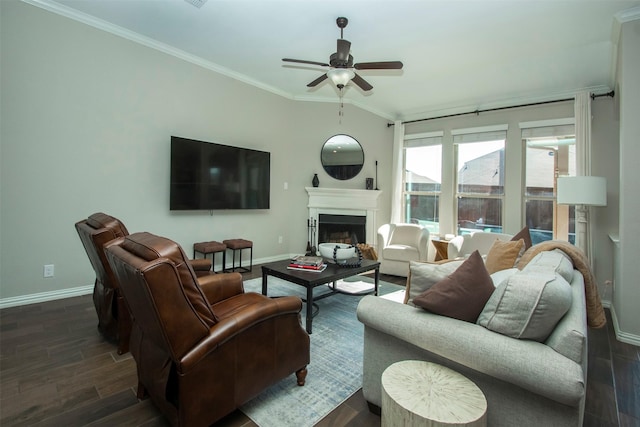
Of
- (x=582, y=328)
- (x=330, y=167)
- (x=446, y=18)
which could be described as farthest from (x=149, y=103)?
(x=582, y=328)

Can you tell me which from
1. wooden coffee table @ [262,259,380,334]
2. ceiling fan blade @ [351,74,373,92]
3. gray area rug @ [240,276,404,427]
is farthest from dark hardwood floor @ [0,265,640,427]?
ceiling fan blade @ [351,74,373,92]

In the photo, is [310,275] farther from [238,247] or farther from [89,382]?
[238,247]

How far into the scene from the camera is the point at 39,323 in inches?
102

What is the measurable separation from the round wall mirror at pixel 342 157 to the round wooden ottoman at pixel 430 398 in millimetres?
4530

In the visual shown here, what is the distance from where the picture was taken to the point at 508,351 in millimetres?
1139

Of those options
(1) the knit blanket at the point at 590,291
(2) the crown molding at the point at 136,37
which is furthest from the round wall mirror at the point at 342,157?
(1) the knit blanket at the point at 590,291

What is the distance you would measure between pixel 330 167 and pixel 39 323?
436 centimetres

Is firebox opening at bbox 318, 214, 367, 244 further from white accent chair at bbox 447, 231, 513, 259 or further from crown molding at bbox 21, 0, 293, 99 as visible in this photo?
crown molding at bbox 21, 0, 293, 99

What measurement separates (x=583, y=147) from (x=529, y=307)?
3.93 metres

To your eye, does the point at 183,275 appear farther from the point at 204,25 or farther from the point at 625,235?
the point at 625,235

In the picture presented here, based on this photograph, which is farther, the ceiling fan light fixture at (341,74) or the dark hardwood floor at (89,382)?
the ceiling fan light fixture at (341,74)

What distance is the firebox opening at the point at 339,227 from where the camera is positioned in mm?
5488

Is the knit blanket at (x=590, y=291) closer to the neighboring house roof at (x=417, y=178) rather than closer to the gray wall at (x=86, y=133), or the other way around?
the neighboring house roof at (x=417, y=178)

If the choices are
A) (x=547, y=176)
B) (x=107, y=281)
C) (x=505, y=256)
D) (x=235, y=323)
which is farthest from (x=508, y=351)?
(x=547, y=176)
